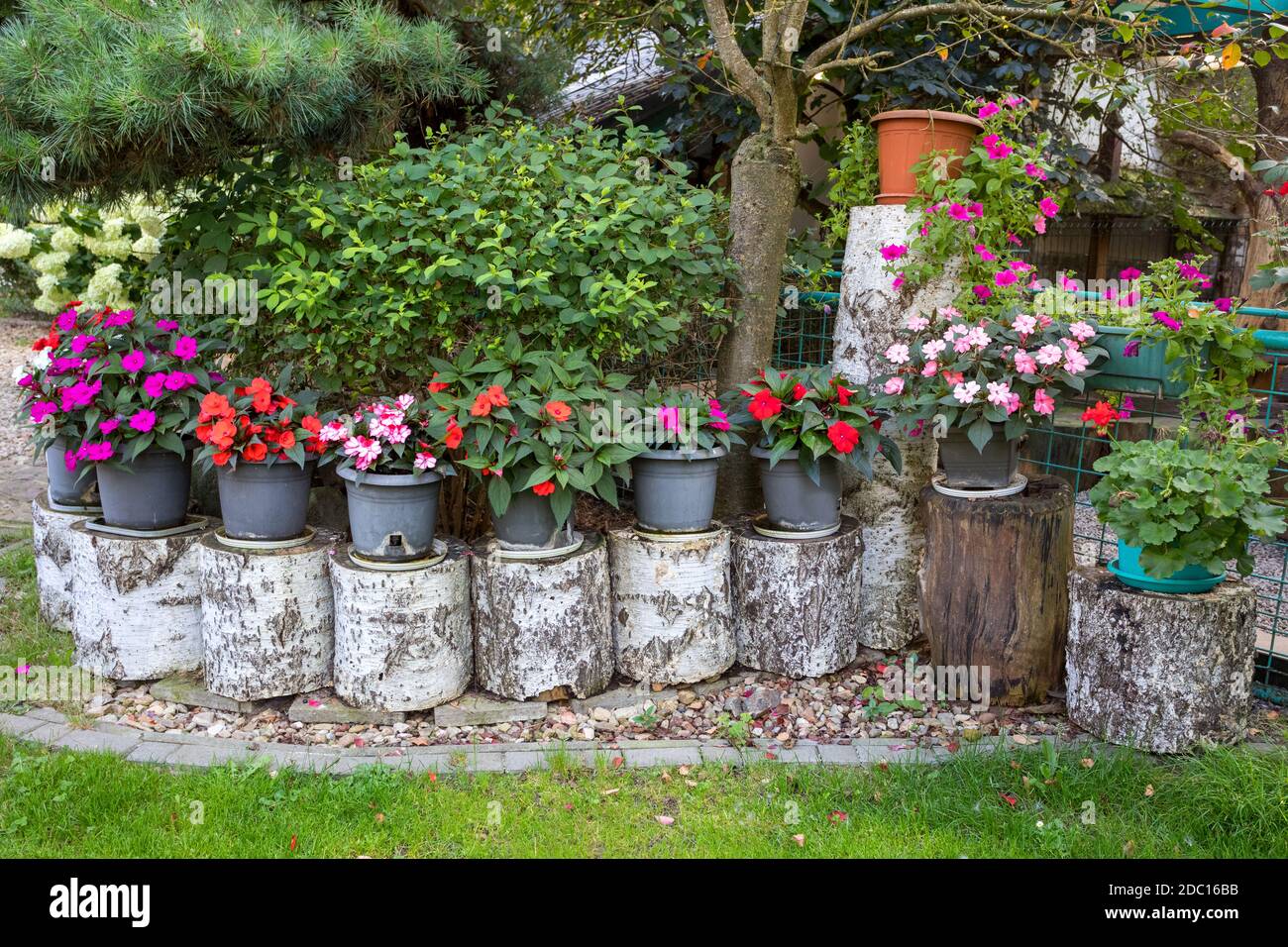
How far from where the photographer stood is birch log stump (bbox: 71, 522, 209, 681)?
331 cm

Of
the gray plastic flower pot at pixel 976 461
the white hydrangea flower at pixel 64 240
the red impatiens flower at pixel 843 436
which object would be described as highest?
the white hydrangea flower at pixel 64 240

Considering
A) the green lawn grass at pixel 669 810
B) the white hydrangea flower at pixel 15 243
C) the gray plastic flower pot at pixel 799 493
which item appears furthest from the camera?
the white hydrangea flower at pixel 15 243

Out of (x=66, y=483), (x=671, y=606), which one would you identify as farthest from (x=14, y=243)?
(x=671, y=606)

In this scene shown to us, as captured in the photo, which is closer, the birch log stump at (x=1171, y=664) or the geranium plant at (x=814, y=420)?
the birch log stump at (x=1171, y=664)

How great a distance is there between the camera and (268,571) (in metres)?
3.15

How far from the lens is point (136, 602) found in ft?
10.9

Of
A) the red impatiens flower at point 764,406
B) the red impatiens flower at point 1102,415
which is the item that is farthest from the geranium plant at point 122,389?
the red impatiens flower at point 1102,415

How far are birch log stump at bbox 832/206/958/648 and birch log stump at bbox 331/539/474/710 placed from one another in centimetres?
150

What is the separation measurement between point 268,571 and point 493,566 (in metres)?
0.70

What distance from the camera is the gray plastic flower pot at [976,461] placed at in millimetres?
3260

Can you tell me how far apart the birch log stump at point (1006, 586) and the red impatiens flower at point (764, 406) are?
2.00ft

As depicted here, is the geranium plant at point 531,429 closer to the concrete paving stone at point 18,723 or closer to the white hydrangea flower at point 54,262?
the concrete paving stone at point 18,723

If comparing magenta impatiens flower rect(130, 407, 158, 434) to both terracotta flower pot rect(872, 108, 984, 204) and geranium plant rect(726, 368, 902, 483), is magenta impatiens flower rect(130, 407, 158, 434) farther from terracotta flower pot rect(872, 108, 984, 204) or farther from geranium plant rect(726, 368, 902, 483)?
terracotta flower pot rect(872, 108, 984, 204)
